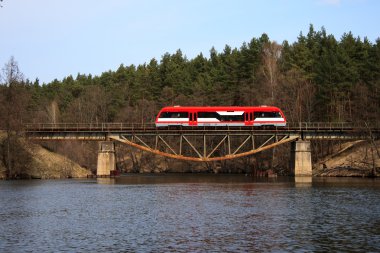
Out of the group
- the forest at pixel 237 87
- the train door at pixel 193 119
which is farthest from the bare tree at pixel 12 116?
the train door at pixel 193 119

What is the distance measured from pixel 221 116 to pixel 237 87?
3824 cm

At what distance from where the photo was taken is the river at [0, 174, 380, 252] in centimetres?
2525

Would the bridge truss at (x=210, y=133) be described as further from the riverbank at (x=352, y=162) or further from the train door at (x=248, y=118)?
the riverbank at (x=352, y=162)

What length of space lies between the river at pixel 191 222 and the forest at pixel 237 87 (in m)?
34.8

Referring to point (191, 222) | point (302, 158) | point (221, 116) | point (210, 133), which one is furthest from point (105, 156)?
point (191, 222)

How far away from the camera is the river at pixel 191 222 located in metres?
25.2

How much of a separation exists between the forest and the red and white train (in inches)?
583

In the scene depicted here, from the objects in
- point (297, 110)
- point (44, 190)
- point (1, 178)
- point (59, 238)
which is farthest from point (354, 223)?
point (297, 110)

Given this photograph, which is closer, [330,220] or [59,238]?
[59,238]

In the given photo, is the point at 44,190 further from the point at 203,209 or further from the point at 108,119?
the point at 108,119

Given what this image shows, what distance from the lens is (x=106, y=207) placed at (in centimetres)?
4050

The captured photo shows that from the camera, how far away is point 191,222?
32469 mm

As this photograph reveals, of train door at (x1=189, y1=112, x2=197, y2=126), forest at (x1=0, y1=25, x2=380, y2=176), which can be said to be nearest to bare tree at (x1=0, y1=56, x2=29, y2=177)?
forest at (x1=0, y1=25, x2=380, y2=176)

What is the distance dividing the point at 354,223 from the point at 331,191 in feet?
71.0
